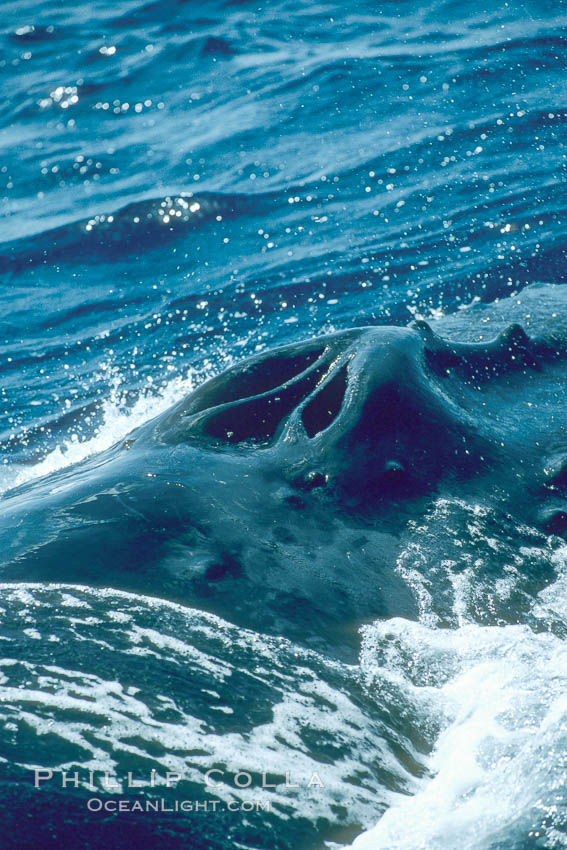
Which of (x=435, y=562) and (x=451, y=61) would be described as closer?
(x=435, y=562)

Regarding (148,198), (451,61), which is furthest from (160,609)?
(451,61)

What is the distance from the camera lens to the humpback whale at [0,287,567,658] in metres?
3.90

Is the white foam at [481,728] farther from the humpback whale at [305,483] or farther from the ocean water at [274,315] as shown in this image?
the humpback whale at [305,483]

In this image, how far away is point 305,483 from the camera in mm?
4379

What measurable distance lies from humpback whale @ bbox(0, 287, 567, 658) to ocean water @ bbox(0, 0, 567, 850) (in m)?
0.11

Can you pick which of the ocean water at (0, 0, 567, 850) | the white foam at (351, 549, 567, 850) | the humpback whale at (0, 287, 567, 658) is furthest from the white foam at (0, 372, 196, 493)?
the white foam at (351, 549, 567, 850)

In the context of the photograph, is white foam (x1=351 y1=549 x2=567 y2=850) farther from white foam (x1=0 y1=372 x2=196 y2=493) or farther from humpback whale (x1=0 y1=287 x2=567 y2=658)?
white foam (x1=0 y1=372 x2=196 y2=493)

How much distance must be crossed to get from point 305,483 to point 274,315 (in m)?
6.89

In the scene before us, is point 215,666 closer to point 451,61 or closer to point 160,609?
point 160,609

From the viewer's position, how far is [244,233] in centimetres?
1354

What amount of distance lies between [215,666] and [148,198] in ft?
39.5

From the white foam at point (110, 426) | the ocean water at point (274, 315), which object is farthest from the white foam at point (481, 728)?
the white foam at point (110, 426)

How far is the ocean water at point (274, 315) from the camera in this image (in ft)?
10.2

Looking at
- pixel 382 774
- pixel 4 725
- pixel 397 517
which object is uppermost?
pixel 4 725
